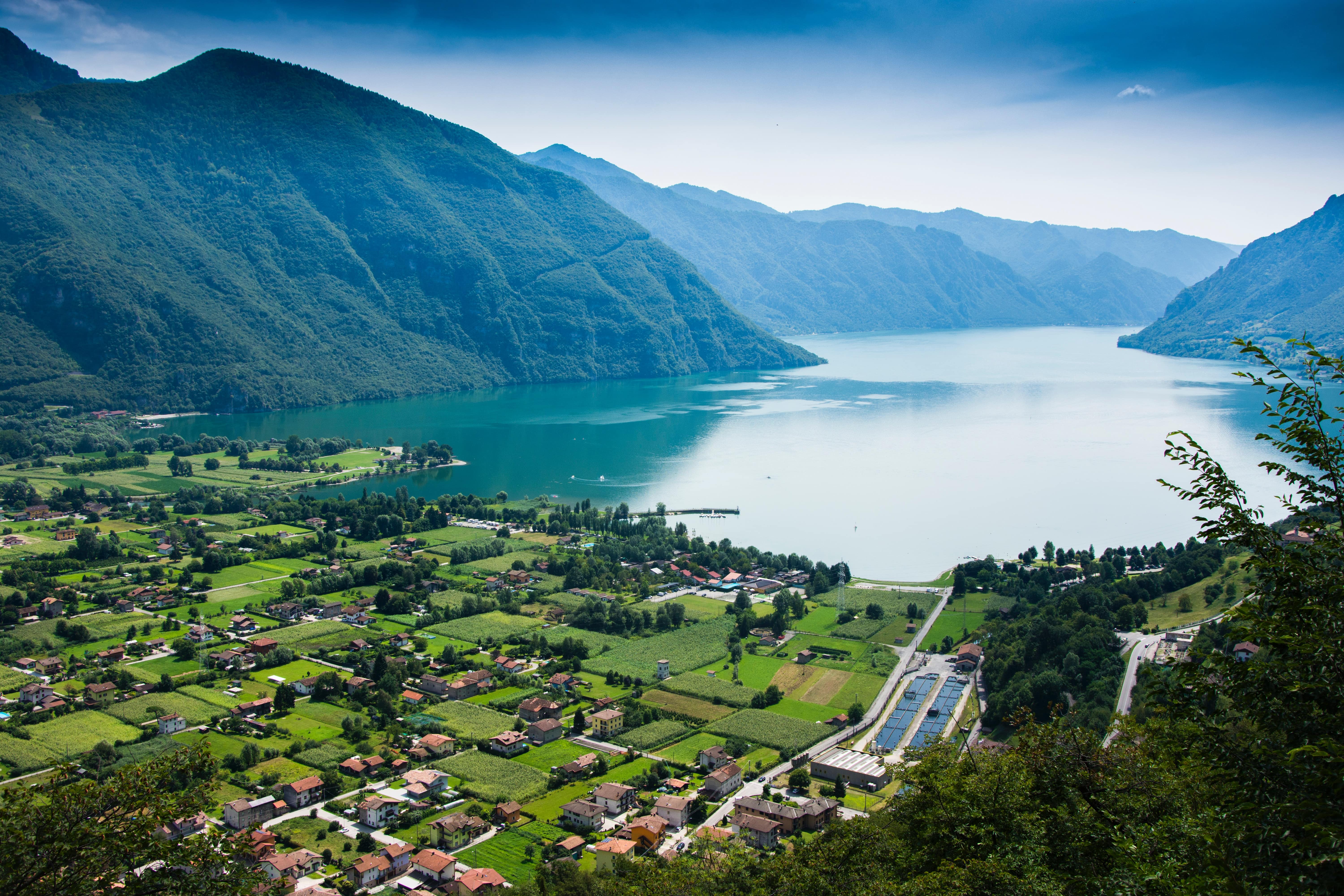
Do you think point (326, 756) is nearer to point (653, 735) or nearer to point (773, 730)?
point (653, 735)

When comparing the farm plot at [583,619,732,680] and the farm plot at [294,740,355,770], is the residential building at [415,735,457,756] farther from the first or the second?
the farm plot at [583,619,732,680]

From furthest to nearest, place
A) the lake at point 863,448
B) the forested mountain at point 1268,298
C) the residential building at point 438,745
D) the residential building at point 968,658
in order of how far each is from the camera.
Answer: the forested mountain at point 1268,298 < the lake at point 863,448 < the residential building at point 968,658 < the residential building at point 438,745

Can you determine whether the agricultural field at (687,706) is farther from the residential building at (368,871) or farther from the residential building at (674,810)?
the residential building at (368,871)

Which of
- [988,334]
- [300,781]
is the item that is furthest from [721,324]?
[300,781]

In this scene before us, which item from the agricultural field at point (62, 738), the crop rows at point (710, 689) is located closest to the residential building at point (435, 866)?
the agricultural field at point (62, 738)

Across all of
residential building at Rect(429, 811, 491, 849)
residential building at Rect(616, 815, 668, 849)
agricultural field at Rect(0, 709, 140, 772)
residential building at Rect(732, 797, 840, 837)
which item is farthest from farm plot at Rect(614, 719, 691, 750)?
agricultural field at Rect(0, 709, 140, 772)

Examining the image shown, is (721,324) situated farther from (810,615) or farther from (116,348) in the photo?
(810,615)
